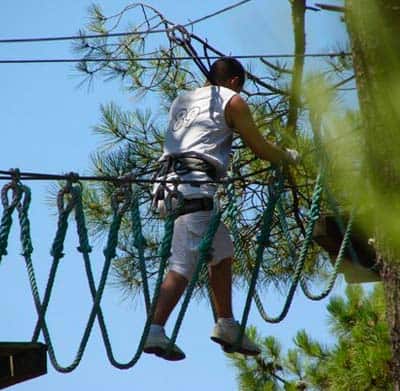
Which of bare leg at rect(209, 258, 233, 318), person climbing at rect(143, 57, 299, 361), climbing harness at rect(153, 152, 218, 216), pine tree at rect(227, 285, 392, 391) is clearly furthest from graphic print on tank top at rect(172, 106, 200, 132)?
pine tree at rect(227, 285, 392, 391)

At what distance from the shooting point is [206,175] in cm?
543

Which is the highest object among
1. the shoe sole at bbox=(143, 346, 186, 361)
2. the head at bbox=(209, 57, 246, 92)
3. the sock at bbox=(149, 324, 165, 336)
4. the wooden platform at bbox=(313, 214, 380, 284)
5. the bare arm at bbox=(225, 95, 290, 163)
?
the head at bbox=(209, 57, 246, 92)

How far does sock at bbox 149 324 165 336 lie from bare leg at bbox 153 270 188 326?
0.01 metres

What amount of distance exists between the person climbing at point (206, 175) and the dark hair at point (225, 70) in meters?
0.11

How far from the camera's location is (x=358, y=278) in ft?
20.0

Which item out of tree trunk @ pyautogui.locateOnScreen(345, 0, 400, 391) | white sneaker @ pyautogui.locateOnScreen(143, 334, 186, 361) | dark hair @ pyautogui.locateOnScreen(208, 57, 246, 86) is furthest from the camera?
dark hair @ pyautogui.locateOnScreen(208, 57, 246, 86)

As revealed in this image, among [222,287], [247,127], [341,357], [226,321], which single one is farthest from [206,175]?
[341,357]

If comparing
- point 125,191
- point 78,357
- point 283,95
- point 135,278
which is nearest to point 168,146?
point 125,191

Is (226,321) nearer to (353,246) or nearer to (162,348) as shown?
(162,348)

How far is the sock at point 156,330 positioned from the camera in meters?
5.29

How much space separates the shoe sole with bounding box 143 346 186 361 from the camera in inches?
206

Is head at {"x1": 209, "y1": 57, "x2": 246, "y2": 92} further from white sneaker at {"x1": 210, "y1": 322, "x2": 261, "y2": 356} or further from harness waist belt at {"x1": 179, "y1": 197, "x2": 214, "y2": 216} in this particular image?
white sneaker at {"x1": 210, "y1": 322, "x2": 261, "y2": 356}

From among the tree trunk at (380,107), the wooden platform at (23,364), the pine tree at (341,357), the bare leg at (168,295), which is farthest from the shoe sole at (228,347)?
the pine tree at (341,357)

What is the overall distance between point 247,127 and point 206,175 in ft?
0.65
